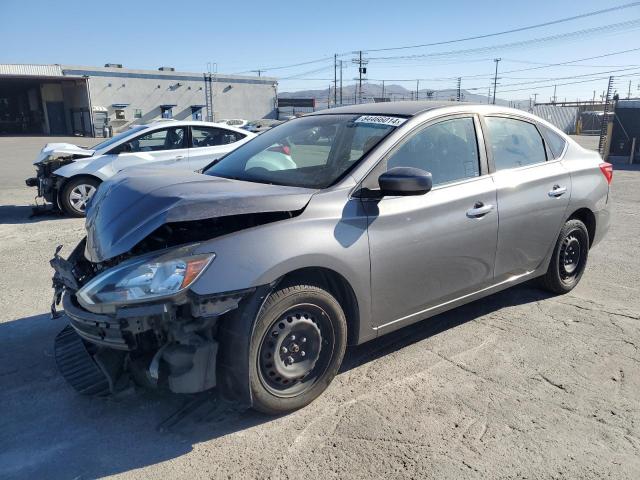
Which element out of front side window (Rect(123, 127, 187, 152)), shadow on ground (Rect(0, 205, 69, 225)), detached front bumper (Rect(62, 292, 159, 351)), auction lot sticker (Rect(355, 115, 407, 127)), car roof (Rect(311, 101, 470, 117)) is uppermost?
car roof (Rect(311, 101, 470, 117))

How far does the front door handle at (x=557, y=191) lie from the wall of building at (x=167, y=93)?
4594 centimetres

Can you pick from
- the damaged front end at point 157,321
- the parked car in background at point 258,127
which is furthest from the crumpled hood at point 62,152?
the damaged front end at point 157,321

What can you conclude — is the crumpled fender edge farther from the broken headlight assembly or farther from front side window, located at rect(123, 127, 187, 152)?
front side window, located at rect(123, 127, 187, 152)

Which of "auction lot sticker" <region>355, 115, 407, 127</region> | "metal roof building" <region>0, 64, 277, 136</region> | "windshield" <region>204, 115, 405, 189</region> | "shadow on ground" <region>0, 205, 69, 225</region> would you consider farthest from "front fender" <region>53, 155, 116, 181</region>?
"metal roof building" <region>0, 64, 277, 136</region>

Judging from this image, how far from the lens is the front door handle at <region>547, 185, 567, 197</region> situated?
14.5ft

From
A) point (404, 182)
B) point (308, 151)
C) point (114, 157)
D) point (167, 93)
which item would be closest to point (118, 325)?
point (404, 182)

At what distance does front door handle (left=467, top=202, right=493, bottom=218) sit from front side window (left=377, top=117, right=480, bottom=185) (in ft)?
0.77

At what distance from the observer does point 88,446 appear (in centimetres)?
275

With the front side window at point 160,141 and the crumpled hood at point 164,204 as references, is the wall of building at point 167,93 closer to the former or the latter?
the front side window at point 160,141

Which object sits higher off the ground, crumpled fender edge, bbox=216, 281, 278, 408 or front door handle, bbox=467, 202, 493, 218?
front door handle, bbox=467, 202, 493, 218

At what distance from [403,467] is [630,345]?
7.88ft

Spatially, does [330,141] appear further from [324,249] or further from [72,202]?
[72,202]

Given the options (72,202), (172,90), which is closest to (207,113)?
(172,90)

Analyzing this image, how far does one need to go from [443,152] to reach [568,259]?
2.06m
